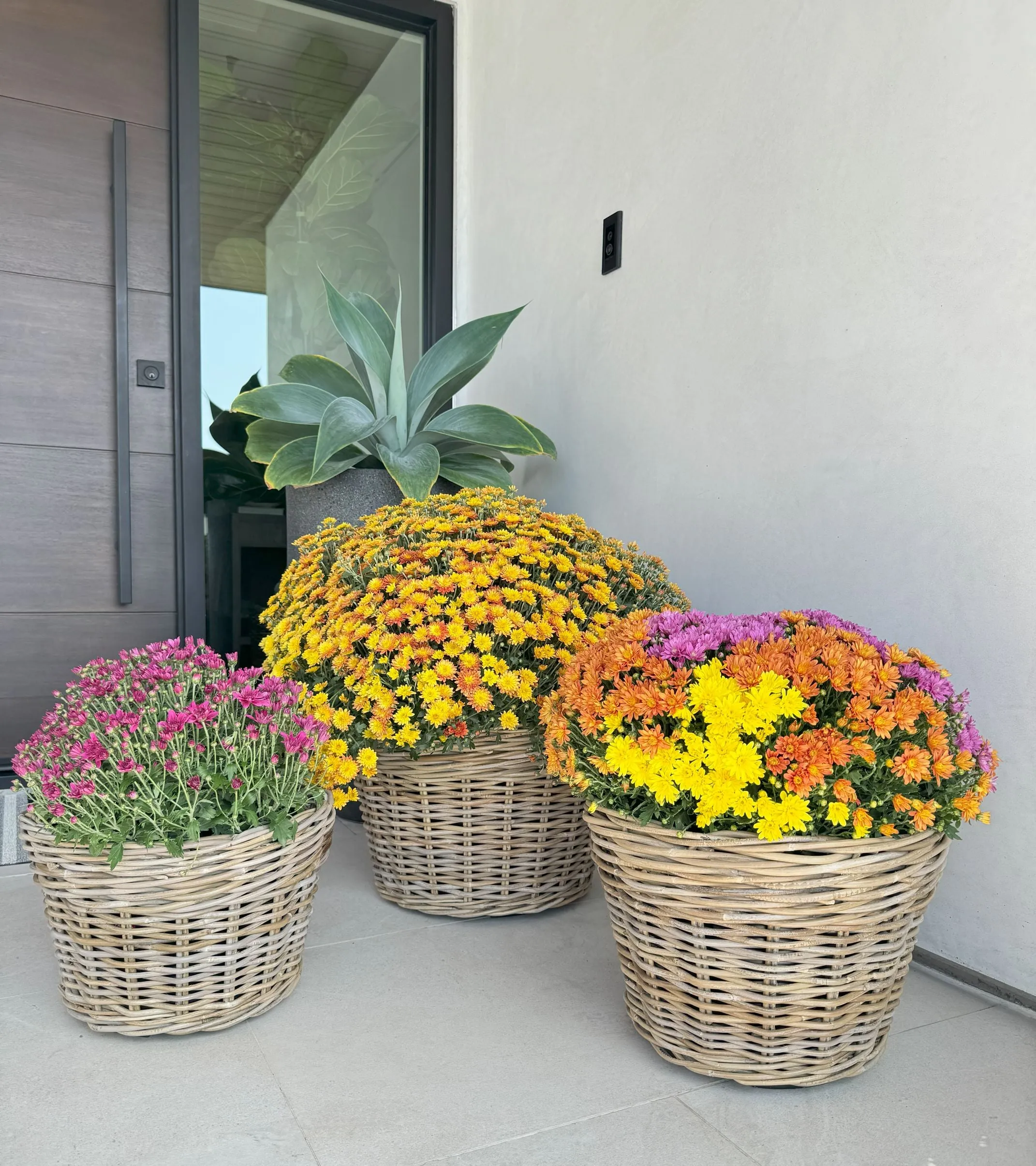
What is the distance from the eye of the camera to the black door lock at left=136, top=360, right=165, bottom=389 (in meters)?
2.21

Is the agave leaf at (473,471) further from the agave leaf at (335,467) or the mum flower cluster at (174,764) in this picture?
the mum flower cluster at (174,764)

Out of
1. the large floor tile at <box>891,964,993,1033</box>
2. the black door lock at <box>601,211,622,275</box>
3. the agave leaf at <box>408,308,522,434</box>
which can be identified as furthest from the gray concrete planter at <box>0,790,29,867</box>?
the black door lock at <box>601,211,622,275</box>

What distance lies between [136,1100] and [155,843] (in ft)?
0.84

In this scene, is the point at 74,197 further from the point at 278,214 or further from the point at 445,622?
the point at 445,622

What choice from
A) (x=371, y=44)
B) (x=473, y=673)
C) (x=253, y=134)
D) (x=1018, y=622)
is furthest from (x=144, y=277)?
(x=1018, y=622)

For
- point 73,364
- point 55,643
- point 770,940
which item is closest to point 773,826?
point 770,940

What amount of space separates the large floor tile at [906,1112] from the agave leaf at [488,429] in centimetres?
123

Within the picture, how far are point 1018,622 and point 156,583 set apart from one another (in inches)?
74.5

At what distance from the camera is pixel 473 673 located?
48.3 inches

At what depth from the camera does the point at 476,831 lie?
1337 millimetres

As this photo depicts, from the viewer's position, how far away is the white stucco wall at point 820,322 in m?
1.16

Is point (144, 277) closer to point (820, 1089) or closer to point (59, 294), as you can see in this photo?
point (59, 294)

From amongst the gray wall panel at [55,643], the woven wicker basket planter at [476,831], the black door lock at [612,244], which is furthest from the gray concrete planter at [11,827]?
the black door lock at [612,244]

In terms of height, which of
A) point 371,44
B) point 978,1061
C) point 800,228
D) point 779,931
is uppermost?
point 371,44
